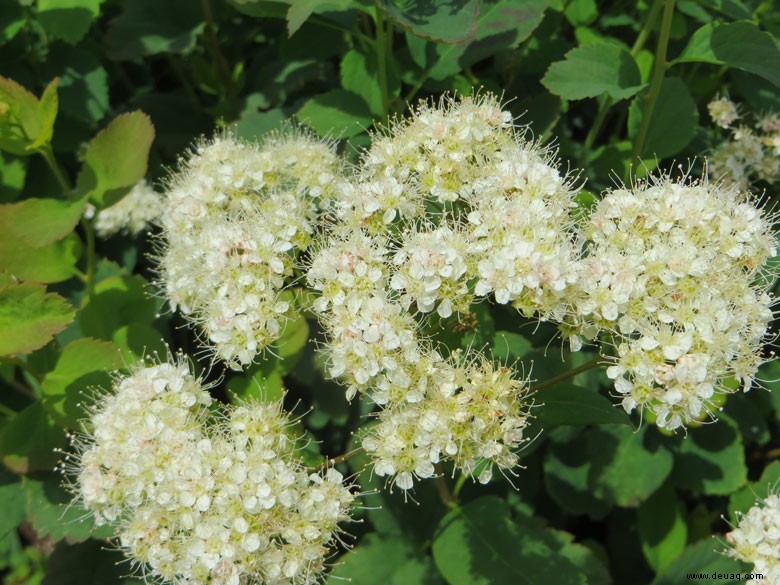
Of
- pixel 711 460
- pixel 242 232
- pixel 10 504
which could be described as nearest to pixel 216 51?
pixel 242 232

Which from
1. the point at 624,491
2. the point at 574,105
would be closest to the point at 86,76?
the point at 574,105

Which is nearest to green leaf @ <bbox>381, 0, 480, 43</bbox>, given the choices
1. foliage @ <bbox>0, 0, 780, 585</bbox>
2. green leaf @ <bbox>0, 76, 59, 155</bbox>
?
foliage @ <bbox>0, 0, 780, 585</bbox>

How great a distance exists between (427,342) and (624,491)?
0.95m

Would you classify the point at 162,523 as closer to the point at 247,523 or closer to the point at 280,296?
the point at 247,523

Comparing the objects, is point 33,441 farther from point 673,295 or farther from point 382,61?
point 673,295

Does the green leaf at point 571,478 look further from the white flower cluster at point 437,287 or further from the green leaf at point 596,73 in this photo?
the green leaf at point 596,73

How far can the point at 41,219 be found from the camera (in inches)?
73.6

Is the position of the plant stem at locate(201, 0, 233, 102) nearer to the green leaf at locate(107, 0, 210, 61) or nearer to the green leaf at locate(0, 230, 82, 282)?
the green leaf at locate(107, 0, 210, 61)

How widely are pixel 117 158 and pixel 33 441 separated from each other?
0.78 m

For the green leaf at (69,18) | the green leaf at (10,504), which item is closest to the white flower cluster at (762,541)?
the green leaf at (10,504)

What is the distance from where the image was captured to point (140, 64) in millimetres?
2914

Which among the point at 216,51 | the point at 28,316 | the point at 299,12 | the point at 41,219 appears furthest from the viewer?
the point at 216,51

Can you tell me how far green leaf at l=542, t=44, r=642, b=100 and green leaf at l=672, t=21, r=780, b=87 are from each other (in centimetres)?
17

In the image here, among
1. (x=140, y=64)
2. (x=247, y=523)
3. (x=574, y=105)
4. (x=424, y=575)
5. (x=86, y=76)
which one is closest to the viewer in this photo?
(x=247, y=523)
